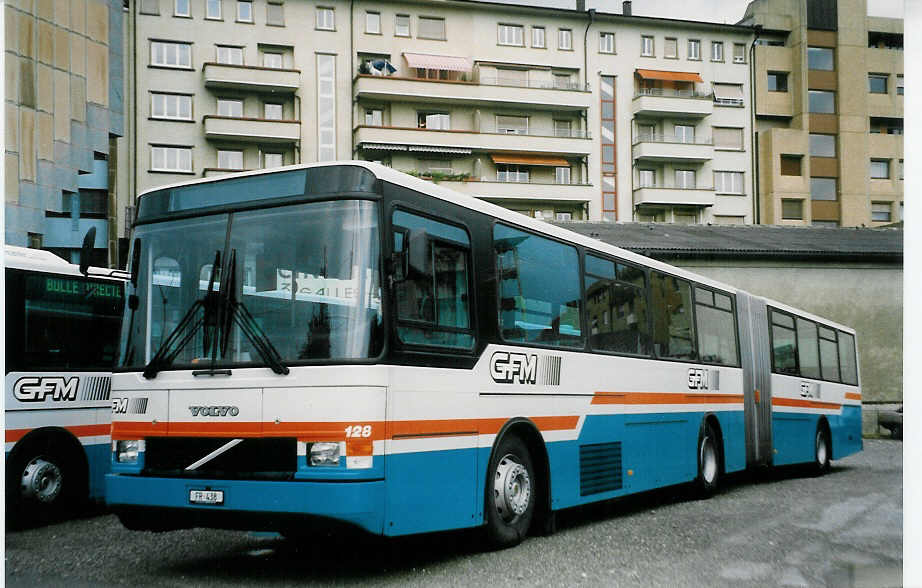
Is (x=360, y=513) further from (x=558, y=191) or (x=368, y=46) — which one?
(x=558, y=191)

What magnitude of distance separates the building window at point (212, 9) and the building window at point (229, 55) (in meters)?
0.47

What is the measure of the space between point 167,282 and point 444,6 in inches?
489

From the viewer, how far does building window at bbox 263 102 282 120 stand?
1564 cm

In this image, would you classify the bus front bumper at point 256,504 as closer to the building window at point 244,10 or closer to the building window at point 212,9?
the building window at point 212,9

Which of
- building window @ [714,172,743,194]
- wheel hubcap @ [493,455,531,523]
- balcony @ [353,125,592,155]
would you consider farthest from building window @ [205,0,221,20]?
building window @ [714,172,743,194]

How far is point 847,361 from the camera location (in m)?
17.3

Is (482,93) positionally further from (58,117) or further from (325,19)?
(58,117)

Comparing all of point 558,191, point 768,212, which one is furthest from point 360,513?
point 558,191

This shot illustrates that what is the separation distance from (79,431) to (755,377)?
371 inches

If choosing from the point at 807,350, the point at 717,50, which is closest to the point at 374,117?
the point at 717,50

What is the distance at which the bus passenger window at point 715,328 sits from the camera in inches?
529

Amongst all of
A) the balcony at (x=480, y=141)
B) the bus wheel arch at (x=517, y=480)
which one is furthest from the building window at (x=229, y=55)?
the bus wheel arch at (x=517, y=480)

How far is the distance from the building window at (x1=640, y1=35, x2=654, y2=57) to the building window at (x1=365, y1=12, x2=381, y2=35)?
4463mm

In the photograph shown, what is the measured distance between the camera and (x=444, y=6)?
61.3 feet
